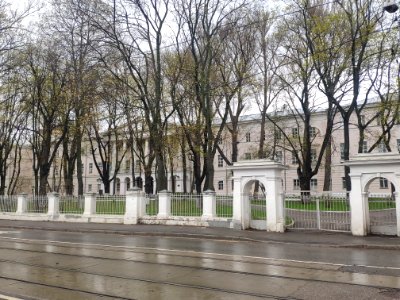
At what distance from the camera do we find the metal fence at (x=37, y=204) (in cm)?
2625

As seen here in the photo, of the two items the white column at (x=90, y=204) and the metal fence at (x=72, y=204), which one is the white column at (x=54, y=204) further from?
the white column at (x=90, y=204)

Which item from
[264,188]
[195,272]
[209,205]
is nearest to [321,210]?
[264,188]

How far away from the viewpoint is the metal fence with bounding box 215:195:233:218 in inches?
774

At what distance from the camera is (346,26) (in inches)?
1087

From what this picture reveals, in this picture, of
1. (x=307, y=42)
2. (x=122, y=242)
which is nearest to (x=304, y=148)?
(x=307, y=42)

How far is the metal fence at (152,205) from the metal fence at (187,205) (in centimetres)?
116

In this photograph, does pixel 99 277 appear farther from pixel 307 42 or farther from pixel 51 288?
pixel 307 42

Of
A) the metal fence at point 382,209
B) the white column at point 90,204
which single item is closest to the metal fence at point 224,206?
the metal fence at point 382,209

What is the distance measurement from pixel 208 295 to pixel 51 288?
9.26 ft

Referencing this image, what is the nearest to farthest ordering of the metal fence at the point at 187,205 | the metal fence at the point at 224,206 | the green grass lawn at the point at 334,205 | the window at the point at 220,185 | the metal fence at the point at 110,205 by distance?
1. the green grass lawn at the point at 334,205
2. the metal fence at the point at 224,206
3. the metal fence at the point at 187,205
4. the metal fence at the point at 110,205
5. the window at the point at 220,185

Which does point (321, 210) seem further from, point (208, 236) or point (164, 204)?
point (164, 204)

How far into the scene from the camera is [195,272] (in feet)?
29.8

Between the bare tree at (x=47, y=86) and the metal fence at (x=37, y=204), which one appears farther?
the bare tree at (x=47, y=86)

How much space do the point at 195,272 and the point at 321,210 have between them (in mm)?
9602
